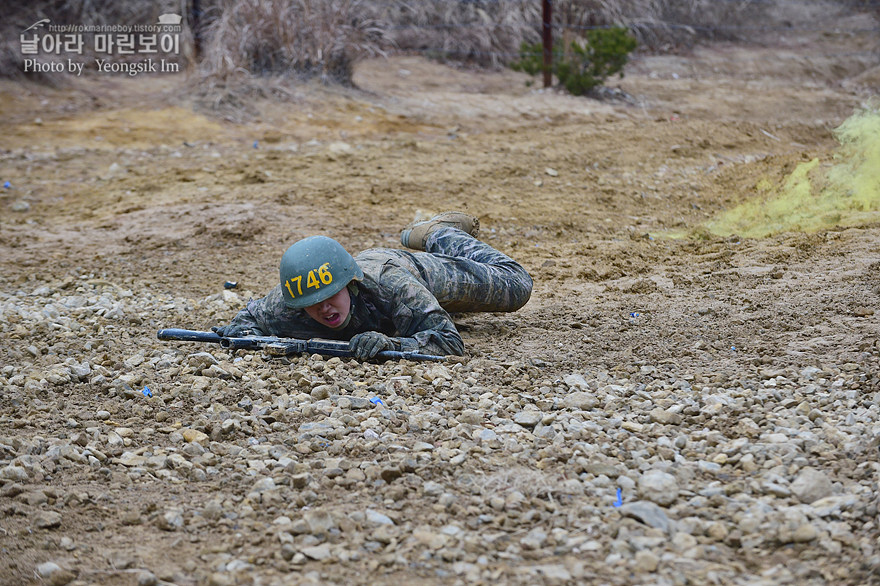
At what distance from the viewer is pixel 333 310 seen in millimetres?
4605

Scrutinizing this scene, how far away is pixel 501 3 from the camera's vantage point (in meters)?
15.8

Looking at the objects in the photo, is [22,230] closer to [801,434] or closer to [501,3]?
[801,434]

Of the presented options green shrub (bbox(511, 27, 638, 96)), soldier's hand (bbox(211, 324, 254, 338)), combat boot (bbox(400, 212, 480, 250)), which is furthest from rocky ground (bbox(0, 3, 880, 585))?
green shrub (bbox(511, 27, 638, 96))

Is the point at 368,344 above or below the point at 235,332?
above

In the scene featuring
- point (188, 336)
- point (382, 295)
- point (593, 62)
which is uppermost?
point (593, 62)

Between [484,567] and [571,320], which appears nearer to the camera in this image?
[484,567]

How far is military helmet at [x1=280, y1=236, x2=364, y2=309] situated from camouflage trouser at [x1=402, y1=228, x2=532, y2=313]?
60cm

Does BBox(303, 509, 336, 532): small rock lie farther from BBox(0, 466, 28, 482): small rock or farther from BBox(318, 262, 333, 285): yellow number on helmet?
BBox(318, 262, 333, 285): yellow number on helmet

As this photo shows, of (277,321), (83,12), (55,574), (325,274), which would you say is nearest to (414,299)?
(325,274)

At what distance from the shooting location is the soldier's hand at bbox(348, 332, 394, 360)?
449 centimetres

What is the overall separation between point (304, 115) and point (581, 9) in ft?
20.1

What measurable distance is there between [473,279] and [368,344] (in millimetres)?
888

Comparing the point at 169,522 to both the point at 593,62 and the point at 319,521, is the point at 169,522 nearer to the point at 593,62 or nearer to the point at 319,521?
the point at 319,521

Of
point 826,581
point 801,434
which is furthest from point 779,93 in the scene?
point 826,581
